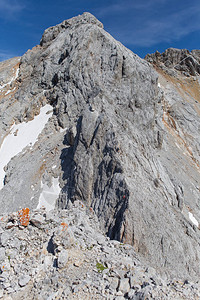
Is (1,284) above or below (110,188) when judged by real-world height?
below

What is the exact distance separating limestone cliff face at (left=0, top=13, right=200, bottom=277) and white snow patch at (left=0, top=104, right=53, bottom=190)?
16.3 inches

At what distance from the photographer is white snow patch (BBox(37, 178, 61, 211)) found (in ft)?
69.3

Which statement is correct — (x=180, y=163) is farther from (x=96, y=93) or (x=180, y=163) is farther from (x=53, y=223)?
(x=53, y=223)

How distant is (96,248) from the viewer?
35.9ft

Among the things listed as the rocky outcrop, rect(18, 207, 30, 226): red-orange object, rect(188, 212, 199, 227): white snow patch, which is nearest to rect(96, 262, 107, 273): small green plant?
the rocky outcrop

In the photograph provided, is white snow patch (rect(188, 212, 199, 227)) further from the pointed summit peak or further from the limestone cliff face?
the pointed summit peak

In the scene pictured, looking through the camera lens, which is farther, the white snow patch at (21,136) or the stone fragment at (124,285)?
the white snow patch at (21,136)

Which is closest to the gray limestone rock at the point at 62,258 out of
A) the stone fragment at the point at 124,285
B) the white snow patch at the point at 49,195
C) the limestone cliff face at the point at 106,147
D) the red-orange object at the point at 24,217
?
the red-orange object at the point at 24,217

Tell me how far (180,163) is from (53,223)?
83.9 ft

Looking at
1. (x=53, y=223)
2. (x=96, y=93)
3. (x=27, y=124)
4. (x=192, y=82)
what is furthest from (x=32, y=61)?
(x=192, y=82)

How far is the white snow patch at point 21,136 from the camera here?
30375 millimetres

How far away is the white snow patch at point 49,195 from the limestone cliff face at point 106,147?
0.10 m

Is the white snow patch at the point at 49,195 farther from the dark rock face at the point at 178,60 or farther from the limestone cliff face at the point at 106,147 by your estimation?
the dark rock face at the point at 178,60

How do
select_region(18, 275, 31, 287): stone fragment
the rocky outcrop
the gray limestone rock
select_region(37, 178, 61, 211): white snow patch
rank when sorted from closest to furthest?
the rocky outcrop
select_region(18, 275, 31, 287): stone fragment
the gray limestone rock
select_region(37, 178, 61, 211): white snow patch
